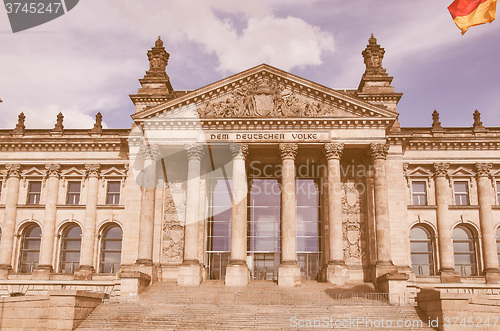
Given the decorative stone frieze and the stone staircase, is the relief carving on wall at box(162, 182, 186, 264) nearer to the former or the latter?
the decorative stone frieze

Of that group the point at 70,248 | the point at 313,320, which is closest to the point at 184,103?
the point at 70,248

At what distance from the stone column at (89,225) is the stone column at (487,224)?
102ft

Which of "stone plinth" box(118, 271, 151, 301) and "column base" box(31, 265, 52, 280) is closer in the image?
"stone plinth" box(118, 271, 151, 301)

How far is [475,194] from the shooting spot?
148 feet

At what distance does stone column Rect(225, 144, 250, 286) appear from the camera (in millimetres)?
37906

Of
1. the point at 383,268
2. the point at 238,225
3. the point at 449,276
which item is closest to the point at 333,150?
the point at 238,225

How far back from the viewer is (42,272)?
144 ft

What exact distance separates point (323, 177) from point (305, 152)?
242 centimetres

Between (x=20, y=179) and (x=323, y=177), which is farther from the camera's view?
(x=20, y=179)

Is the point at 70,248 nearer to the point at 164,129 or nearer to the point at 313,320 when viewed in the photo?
the point at 164,129

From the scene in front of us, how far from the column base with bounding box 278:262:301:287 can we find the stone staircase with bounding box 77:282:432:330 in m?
1.09

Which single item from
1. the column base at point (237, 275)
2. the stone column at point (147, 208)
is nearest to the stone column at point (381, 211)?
the column base at point (237, 275)

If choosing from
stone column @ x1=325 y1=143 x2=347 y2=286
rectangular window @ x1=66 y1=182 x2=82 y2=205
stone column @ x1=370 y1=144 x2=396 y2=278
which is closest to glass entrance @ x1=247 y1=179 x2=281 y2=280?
stone column @ x1=325 y1=143 x2=347 y2=286

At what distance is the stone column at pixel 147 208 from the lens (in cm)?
4000
